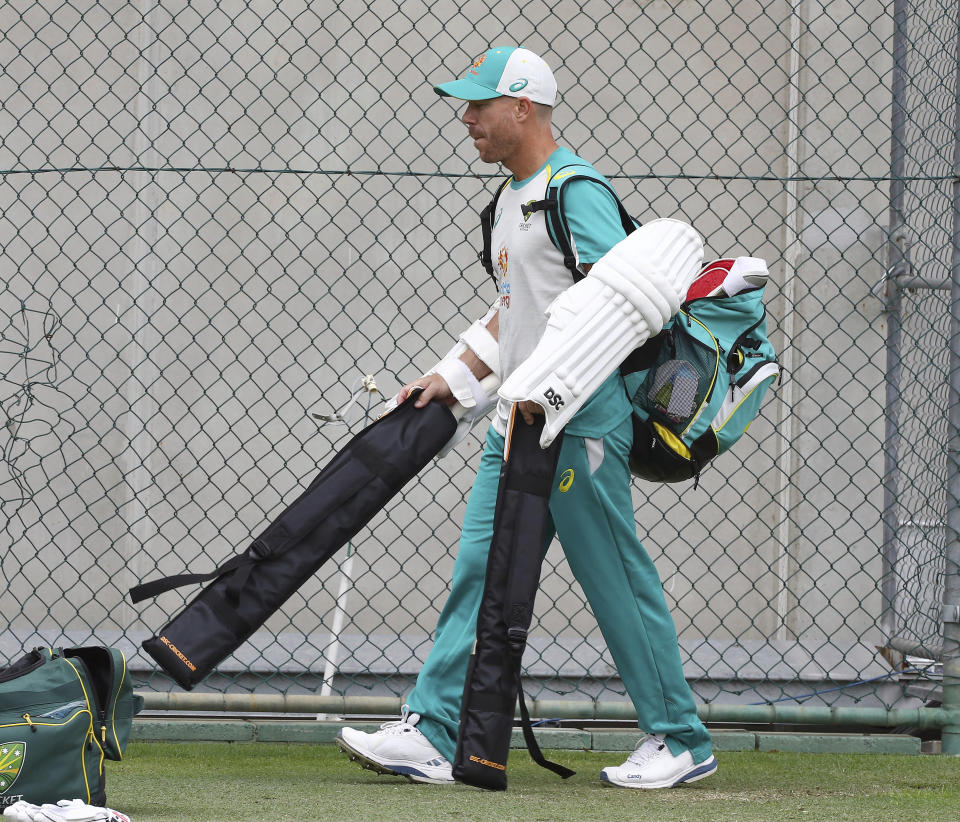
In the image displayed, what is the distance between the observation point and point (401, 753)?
116 inches

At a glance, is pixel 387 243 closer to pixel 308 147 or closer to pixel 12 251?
pixel 308 147

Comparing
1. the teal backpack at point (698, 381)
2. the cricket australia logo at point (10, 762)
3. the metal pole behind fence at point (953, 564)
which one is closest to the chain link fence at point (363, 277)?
the metal pole behind fence at point (953, 564)

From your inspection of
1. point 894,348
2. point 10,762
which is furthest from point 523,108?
point 894,348

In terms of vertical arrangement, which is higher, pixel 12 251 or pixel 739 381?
pixel 12 251

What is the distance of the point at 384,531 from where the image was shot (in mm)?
5121

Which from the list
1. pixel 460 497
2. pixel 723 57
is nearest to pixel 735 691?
pixel 460 497

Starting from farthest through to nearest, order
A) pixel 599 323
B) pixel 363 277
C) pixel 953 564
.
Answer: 1. pixel 363 277
2. pixel 953 564
3. pixel 599 323

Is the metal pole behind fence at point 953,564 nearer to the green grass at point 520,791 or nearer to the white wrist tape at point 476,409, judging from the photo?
the green grass at point 520,791

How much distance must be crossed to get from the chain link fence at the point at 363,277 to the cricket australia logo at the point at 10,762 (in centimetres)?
270

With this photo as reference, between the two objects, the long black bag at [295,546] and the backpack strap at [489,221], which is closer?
A: the long black bag at [295,546]

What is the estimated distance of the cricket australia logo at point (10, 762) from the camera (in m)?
2.28

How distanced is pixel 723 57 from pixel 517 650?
11.0ft

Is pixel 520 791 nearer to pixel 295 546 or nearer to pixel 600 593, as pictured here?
pixel 600 593

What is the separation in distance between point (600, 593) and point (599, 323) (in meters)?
0.66
